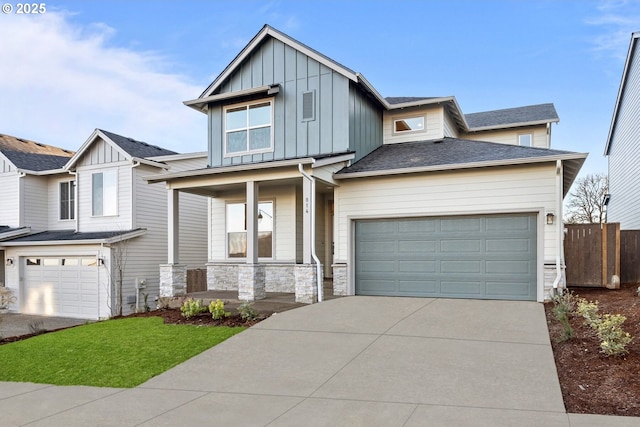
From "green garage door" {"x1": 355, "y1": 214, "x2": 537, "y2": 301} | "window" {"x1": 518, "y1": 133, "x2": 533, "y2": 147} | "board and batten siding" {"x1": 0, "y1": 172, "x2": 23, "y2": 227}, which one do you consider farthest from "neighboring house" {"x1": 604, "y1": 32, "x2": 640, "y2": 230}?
"board and batten siding" {"x1": 0, "y1": 172, "x2": 23, "y2": 227}

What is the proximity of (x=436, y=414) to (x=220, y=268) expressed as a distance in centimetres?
1065

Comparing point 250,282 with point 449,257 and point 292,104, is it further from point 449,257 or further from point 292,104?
point 292,104

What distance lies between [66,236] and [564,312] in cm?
1744

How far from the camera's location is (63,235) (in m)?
18.2

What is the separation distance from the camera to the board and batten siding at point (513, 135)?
721 inches

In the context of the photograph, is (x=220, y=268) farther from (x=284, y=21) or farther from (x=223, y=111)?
(x=284, y=21)

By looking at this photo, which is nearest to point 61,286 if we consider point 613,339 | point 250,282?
point 250,282

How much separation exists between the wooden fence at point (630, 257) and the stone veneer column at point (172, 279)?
12210 mm

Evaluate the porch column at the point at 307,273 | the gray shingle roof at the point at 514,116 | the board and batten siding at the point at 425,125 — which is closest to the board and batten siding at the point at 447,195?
the porch column at the point at 307,273

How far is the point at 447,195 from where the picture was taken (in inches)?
447

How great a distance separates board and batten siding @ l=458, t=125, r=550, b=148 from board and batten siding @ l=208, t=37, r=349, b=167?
315 inches

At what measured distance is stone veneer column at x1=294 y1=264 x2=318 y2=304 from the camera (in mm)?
10828

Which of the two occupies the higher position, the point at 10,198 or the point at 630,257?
the point at 10,198

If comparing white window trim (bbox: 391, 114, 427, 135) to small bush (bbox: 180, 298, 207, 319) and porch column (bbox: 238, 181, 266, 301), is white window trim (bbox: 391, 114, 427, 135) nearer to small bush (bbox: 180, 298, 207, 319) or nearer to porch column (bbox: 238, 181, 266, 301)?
porch column (bbox: 238, 181, 266, 301)
